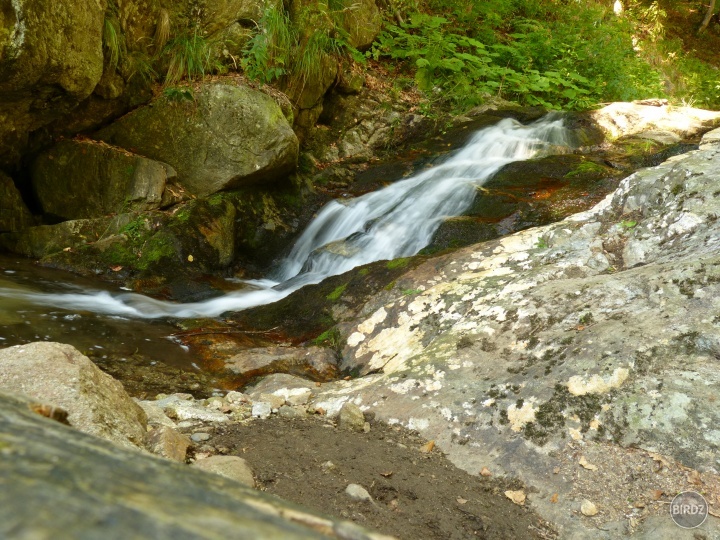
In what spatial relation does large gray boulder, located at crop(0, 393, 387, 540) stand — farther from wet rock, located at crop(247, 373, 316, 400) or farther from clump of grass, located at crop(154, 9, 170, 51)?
clump of grass, located at crop(154, 9, 170, 51)

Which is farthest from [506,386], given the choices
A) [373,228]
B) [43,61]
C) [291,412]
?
[43,61]

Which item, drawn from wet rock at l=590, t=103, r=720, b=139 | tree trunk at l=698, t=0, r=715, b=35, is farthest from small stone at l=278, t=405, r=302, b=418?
tree trunk at l=698, t=0, r=715, b=35

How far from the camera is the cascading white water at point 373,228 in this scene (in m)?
5.81

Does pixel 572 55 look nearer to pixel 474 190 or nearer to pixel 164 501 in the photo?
pixel 474 190

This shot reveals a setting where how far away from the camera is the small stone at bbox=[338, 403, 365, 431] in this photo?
3066mm

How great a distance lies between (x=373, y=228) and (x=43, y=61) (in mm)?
4032

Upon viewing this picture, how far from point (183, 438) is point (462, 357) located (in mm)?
1684

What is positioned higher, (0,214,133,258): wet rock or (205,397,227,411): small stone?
(0,214,133,258): wet rock

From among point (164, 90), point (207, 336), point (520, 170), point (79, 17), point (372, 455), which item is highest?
point (79, 17)

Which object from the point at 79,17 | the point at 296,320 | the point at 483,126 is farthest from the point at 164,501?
the point at 483,126

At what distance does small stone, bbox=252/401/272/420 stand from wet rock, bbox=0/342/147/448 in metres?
0.79

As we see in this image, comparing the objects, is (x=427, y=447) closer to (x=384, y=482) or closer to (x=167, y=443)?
(x=384, y=482)

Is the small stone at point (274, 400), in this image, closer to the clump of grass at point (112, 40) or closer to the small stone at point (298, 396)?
the small stone at point (298, 396)

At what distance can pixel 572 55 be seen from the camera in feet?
38.5
